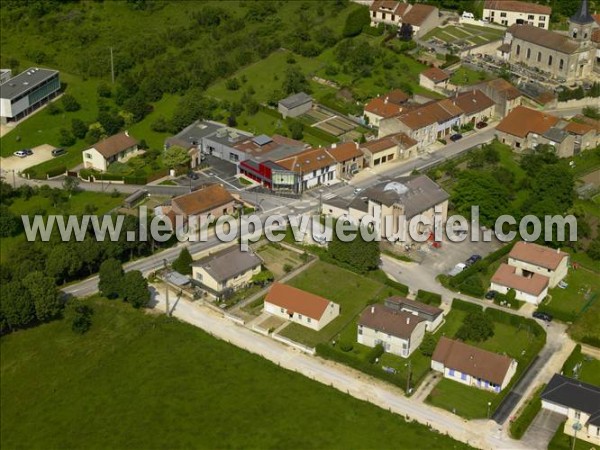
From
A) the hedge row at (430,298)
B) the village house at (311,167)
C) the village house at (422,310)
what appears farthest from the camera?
the village house at (311,167)

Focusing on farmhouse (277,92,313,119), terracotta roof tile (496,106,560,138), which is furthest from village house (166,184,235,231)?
terracotta roof tile (496,106,560,138)

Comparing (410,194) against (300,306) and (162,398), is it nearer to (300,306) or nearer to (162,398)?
(300,306)

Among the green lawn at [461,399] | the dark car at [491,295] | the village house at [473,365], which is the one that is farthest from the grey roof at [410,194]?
the green lawn at [461,399]

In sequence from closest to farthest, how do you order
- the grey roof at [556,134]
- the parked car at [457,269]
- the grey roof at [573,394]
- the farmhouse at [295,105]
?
the grey roof at [573,394], the parked car at [457,269], the grey roof at [556,134], the farmhouse at [295,105]

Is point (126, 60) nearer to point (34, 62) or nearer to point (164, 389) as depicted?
point (34, 62)

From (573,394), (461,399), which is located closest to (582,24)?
(573,394)

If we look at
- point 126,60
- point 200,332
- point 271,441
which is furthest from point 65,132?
point 271,441

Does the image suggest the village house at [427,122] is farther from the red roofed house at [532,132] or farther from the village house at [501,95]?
the village house at [501,95]
